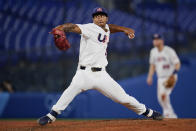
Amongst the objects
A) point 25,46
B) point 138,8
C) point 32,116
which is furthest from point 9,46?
point 138,8

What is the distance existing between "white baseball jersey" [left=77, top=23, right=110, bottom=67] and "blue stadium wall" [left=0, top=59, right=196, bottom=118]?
5127 mm

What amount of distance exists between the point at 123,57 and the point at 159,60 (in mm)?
2402

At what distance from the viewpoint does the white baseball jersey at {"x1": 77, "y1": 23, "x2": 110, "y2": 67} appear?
245 inches

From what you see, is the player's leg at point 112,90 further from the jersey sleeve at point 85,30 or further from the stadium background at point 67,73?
the stadium background at point 67,73

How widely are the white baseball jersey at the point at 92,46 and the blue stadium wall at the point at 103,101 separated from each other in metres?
5.13

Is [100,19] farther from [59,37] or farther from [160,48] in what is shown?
[160,48]

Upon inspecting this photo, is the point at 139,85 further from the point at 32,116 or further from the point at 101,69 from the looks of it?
the point at 101,69

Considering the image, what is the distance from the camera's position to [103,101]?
37.8ft

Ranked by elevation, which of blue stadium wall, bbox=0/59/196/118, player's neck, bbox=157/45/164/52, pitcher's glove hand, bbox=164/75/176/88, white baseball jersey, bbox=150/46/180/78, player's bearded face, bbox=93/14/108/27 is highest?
player's bearded face, bbox=93/14/108/27

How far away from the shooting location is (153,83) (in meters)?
11.6

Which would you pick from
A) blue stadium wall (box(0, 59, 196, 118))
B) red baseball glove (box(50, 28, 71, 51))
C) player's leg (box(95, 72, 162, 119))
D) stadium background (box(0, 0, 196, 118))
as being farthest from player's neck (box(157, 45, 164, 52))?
red baseball glove (box(50, 28, 71, 51))

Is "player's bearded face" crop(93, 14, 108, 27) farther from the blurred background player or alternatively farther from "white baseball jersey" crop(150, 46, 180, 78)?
"white baseball jersey" crop(150, 46, 180, 78)

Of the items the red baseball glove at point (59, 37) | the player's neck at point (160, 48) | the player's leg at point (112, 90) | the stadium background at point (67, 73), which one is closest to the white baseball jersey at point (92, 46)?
the player's leg at point (112, 90)

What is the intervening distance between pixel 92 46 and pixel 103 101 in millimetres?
5422
